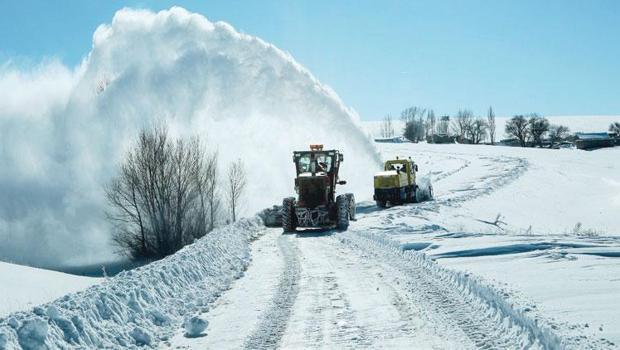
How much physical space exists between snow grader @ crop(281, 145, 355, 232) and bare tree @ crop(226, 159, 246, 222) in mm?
18789

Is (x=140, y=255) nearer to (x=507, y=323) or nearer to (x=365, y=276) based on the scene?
(x=365, y=276)

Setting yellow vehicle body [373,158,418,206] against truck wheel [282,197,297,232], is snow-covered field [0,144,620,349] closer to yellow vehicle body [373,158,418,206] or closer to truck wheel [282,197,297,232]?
truck wheel [282,197,297,232]

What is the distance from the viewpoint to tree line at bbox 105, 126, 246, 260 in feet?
117

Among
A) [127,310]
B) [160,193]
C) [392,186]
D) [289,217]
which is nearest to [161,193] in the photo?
[160,193]

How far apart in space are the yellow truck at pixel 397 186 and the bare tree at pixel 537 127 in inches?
3508

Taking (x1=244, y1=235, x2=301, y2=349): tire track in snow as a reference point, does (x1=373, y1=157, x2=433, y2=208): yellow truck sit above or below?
above

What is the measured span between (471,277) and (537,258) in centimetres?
242

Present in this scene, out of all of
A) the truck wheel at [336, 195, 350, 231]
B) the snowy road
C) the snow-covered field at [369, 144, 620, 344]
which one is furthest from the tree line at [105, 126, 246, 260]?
the snowy road

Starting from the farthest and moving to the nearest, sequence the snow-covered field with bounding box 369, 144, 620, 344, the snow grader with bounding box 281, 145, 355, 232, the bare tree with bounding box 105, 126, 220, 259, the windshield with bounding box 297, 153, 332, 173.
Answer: the bare tree with bounding box 105, 126, 220, 259 → the windshield with bounding box 297, 153, 332, 173 → the snow grader with bounding box 281, 145, 355, 232 → the snow-covered field with bounding box 369, 144, 620, 344

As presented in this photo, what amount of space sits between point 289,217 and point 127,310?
40.5ft

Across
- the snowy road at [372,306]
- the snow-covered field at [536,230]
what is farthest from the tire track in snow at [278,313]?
the snow-covered field at [536,230]

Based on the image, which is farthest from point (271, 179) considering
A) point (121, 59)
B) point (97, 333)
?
point (97, 333)

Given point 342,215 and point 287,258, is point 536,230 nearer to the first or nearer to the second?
point 342,215

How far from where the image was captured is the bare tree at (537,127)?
111562mm
